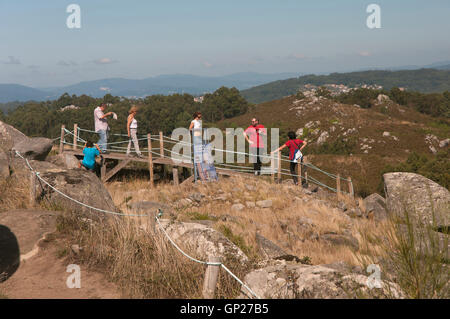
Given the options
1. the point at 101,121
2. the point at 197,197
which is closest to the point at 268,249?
the point at 197,197

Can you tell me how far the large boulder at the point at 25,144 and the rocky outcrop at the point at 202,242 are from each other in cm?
834

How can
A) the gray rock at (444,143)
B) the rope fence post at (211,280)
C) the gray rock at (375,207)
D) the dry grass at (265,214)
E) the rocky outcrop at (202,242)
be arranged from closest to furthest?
the rope fence post at (211,280) < the rocky outcrop at (202,242) < the dry grass at (265,214) < the gray rock at (375,207) < the gray rock at (444,143)

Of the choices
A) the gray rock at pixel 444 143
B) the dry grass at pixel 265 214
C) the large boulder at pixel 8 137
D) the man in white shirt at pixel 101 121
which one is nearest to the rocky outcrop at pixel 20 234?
the dry grass at pixel 265 214

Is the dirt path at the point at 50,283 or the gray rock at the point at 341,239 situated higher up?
the dirt path at the point at 50,283

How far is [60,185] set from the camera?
23.4ft

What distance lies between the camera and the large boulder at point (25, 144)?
11.7 metres

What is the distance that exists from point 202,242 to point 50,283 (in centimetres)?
195

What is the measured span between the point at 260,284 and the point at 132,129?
9.80 m

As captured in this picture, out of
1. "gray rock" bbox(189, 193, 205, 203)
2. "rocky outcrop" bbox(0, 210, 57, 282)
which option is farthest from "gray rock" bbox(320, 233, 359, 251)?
"rocky outcrop" bbox(0, 210, 57, 282)

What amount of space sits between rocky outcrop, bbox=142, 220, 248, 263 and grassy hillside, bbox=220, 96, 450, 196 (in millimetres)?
16046

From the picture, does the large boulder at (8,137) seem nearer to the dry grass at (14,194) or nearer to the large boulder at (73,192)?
the dry grass at (14,194)
